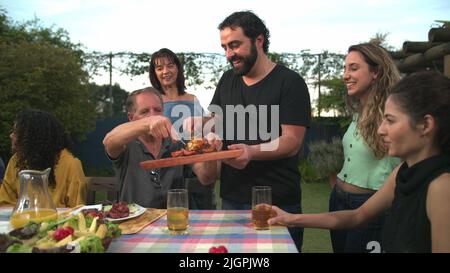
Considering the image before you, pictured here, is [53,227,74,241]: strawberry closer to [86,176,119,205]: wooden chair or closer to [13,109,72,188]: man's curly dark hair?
[86,176,119,205]: wooden chair

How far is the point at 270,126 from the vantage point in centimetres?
297

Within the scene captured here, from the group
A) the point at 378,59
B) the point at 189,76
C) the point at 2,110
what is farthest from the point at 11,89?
the point at 378,59

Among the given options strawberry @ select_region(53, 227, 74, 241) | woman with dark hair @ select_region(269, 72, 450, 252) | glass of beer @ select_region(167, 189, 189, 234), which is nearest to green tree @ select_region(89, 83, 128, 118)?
glass of beer @ select_region(167, 189, 189, 234)

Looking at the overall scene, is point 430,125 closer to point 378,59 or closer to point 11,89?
point 378,59

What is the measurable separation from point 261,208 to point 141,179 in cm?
106

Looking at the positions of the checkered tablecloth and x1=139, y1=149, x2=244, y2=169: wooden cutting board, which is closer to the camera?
the checkered tablecloth

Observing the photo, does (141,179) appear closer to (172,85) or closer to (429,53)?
(172,85)

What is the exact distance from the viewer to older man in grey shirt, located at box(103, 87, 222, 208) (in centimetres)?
289

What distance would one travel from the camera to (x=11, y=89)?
31.3ft

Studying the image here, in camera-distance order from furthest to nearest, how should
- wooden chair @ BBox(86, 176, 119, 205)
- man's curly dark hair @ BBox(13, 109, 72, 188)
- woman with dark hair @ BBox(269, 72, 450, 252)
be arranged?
man's curly dark hair @ BBox(13, 109, 72, 188), wooden chair @ BBox(86, 176, 119, 205), woman with dark hair @ BBox(269, 72, 450, 252)

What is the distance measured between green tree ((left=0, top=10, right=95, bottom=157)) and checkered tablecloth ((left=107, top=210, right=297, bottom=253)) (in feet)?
26.5
